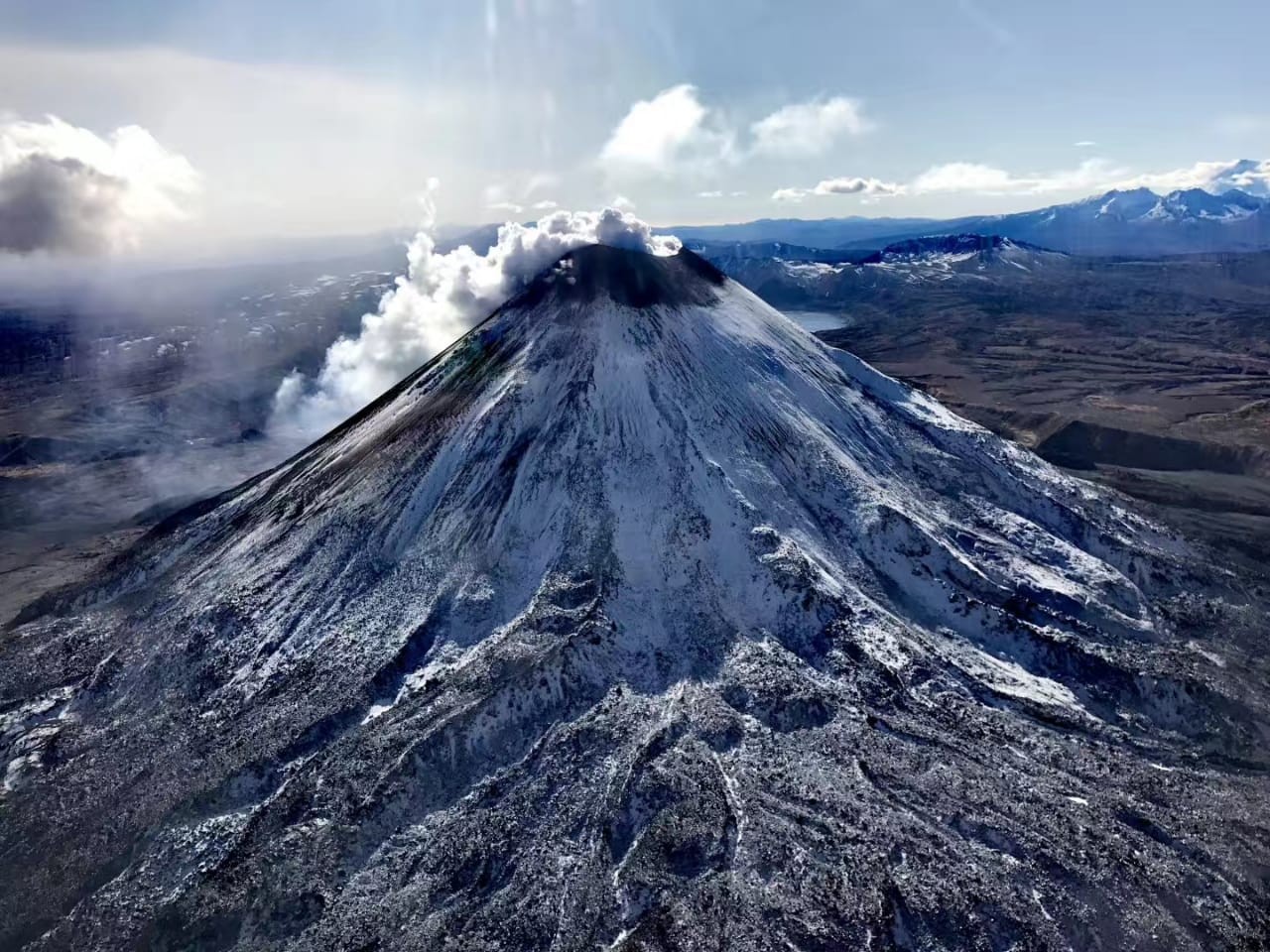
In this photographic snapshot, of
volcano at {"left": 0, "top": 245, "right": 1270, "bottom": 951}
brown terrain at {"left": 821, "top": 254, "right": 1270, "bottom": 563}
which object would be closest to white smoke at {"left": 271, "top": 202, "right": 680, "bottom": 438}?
volcano at {"left": 0, "top": 245, "right": 1270, "bottom": 951}

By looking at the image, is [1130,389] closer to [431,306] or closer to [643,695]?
[431,306]

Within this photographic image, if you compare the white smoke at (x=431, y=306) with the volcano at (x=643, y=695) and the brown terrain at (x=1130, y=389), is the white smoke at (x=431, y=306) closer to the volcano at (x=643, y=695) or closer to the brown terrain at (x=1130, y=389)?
the volcano at (x=643, y=695)

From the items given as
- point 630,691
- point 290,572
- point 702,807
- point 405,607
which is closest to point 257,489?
point 290,572

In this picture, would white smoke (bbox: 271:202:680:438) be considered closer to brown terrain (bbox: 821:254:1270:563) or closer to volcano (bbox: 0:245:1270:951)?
volcano (bbox: 0:245:1270:951)

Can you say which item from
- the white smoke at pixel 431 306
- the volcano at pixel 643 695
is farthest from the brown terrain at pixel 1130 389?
the white smoke at pixel 431 306

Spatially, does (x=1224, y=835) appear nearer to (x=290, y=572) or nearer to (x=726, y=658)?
(x=726, y=658)

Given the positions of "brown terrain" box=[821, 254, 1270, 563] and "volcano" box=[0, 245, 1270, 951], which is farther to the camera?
"brown terrain" box=[821, 254, 1270, 563]
